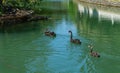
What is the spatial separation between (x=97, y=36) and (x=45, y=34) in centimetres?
666

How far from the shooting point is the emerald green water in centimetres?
2866

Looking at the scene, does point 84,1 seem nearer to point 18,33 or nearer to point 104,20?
point 104,20

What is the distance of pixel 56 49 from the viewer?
34.7 metres

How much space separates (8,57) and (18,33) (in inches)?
453

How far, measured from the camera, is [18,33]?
143 ft

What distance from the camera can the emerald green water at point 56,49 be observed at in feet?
94.0

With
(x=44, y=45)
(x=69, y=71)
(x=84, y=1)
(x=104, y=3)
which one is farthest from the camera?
(x=84, y=1)

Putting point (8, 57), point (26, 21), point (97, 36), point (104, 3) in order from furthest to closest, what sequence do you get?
1. point (104, 3)
2. point (26, 21)
3. point (97, 36)
4. point (8, 57)

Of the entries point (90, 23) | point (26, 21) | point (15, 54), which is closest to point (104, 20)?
point (90, 23)

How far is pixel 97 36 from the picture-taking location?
41812 mm

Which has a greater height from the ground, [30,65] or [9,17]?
[9,17]

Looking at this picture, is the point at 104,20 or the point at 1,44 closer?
the point at 1,44

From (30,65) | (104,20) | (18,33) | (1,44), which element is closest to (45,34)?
(18,33)

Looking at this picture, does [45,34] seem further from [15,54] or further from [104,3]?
[104,3]
